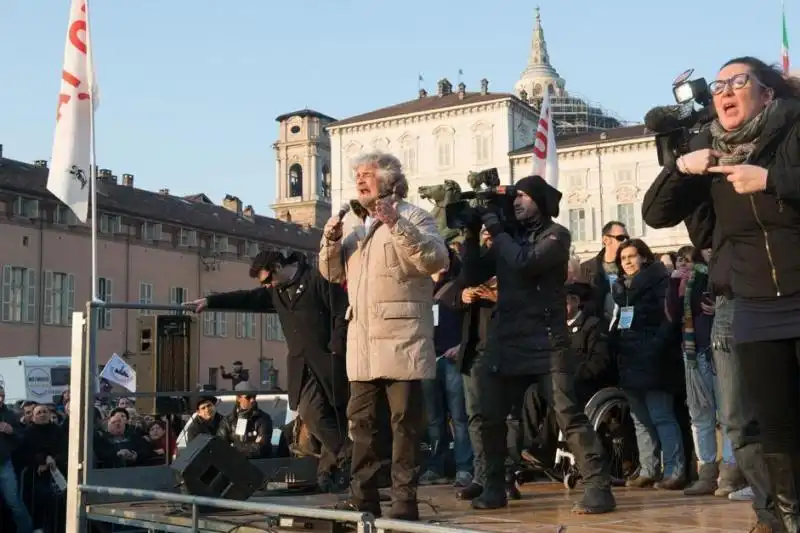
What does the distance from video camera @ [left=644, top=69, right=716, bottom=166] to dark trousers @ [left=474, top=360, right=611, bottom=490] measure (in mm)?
2169

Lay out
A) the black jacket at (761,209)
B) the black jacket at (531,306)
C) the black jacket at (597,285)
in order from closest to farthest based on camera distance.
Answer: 1. the black jacket at (761,209)
2. the black jacket at (531,306)
3. the black jacket at (597,285)

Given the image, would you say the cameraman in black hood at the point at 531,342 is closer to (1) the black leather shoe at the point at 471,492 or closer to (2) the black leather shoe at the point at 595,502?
(2) the black leather shoe at the point at 595,502

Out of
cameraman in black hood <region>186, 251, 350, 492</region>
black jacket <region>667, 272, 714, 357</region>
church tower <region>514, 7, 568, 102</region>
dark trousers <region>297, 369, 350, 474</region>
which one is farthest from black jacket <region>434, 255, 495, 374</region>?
church tower <region>514, 7, 568, 102</region>

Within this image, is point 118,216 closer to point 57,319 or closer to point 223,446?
point 57,319

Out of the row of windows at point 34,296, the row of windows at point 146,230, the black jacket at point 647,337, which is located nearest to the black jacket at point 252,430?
the black jacket at point 647,337

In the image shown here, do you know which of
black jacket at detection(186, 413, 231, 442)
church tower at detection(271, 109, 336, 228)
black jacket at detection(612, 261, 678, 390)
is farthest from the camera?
church tower at detection(271, 109, 336, 228)

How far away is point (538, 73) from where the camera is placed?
350 feet

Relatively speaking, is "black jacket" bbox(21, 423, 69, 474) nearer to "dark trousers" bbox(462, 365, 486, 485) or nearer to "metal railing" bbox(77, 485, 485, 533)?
"metal railing" bbox(77, 485, 485, 533)

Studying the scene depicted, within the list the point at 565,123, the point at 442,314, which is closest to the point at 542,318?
the point at 442,314

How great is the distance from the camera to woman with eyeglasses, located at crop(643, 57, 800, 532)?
377cm

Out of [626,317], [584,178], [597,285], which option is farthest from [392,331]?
[584,178]

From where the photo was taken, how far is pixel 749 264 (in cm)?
390

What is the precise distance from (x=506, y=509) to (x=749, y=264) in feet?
9.11

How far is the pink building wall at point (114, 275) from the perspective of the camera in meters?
47.3
